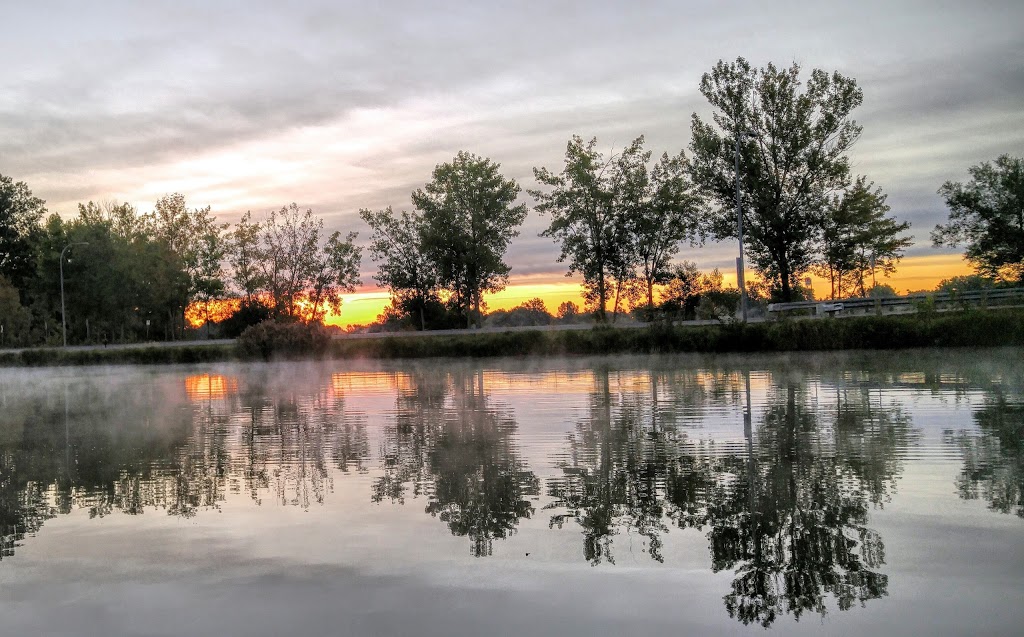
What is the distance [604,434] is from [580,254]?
44900 millimetres

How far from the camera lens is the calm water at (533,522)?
16.1 ft

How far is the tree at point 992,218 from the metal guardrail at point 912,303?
2877 cm

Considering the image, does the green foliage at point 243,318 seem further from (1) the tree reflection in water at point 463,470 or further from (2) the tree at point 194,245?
(1) the tree reflection in water at point 463,470

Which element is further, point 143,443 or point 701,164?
point 701,164

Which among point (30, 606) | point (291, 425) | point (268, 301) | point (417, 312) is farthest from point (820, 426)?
point (268, 301)

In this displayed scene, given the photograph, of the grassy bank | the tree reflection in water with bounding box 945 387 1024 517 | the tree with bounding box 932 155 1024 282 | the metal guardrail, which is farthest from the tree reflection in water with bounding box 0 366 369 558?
the tree with bounding box 932 155 1024 282

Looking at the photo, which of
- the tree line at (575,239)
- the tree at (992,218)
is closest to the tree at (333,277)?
the tree line at (575,239)

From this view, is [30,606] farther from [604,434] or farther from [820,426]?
[820,426]

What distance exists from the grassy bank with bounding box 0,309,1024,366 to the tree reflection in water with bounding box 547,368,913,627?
20.8m

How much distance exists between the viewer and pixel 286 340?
1719 inches

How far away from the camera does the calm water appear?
16.1 ft

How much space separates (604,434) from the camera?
38.2ft

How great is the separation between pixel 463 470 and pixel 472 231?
189 feet

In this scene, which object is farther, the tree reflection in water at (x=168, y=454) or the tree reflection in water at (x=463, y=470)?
the tree reflection in water at (x=168, y=454)
